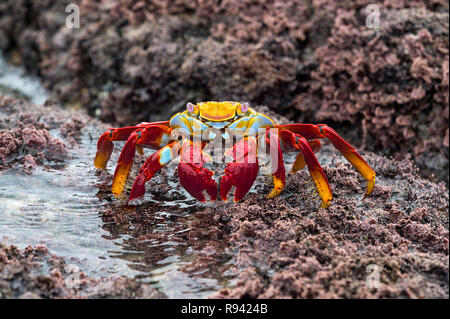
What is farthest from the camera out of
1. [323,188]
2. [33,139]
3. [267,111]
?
[267,111]

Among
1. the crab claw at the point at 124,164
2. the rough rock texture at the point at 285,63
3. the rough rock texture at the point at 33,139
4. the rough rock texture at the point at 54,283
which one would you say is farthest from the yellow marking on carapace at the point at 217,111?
the rough rock texture at the point at 285,63

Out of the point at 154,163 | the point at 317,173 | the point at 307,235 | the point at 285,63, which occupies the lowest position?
the point at 307,235

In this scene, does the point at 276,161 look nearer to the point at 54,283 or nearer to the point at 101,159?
the point at 101,159

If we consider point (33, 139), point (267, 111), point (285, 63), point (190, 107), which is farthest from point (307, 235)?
point (285, 63)

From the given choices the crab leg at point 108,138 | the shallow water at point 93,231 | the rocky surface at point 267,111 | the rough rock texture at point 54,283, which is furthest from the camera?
the crab leg at point 108,138

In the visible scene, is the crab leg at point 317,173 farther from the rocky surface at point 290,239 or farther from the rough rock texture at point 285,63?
the rough rock texture at point 285,63

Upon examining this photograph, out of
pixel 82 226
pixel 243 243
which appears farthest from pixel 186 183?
pixel 82 226
